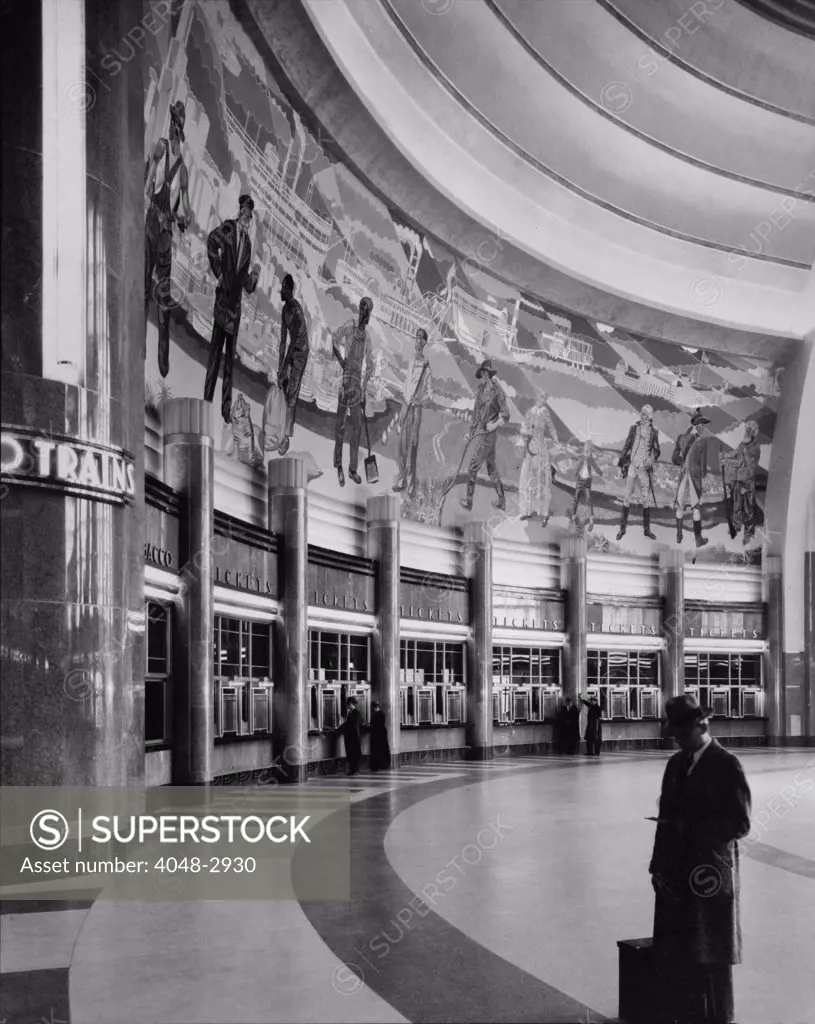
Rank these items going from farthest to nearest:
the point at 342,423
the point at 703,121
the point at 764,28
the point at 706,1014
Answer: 1. the point at 703,121
2. the point at 764,28
3. the point at 342,423
4. the point at 706,1014

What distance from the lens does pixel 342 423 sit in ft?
66.6

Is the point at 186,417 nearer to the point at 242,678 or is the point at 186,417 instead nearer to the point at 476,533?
the point at 242,678

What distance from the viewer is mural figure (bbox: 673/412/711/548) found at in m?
30.5

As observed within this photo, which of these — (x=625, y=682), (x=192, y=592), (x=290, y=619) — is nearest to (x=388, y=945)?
(x=192, y=592)

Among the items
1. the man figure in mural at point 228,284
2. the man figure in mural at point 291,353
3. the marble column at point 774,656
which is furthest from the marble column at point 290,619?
the marble column at point 774,656

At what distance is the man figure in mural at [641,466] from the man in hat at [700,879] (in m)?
24.1

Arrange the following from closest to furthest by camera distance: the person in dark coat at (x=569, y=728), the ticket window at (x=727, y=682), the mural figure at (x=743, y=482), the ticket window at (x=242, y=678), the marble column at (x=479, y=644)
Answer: the ticket window at (x=242, y=678) → the marble column at (x=479, y=644) → the person in dark coat at (x=569, y=728) → the ticket window at (x=727, y=682) → the mural figure at (x=743, y=482)

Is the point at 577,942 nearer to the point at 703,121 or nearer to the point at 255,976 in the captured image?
the point at 255,976

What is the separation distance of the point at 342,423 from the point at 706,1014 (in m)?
15.8

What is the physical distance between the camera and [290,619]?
17328 millimetres

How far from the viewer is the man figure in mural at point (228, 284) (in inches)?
613

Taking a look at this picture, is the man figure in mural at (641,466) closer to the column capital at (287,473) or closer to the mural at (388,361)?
the mural at (388,361)

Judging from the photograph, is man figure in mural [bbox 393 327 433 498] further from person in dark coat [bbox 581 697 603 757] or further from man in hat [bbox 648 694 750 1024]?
man in hat [bbox 648 694 750 1024]

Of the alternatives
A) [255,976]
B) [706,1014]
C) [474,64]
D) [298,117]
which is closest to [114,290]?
[255,976]
